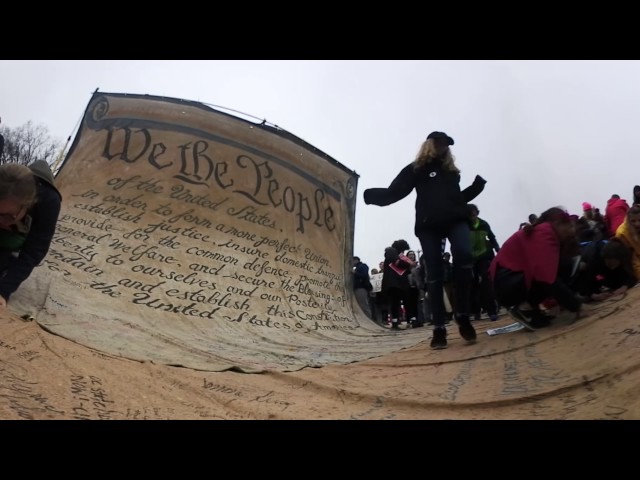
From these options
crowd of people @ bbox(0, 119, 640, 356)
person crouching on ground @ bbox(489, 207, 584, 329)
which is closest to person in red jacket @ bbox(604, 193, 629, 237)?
crowd of people @ bbox(0, 119, 640, 356)

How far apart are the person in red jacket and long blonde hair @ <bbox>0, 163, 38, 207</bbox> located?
14.1ft

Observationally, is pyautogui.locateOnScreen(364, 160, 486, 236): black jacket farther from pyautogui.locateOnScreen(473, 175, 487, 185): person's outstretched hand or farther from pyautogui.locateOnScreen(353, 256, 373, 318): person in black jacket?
pyautogui.locateOnScreen(353, 256, 373, 318): person in black jacket

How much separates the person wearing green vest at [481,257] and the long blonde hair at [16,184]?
125 inches

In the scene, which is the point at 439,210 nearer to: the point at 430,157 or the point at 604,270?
the point at 430,157

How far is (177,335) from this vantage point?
2.61 meters

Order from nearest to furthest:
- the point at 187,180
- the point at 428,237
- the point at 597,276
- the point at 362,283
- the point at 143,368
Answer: the point at 143,368 < the point at 428,237 < the point at 597,276 < the point at 187,180 < the point at 362,283

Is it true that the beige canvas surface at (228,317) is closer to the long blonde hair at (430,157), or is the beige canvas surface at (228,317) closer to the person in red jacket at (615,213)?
the long blonde hair at (430,157)

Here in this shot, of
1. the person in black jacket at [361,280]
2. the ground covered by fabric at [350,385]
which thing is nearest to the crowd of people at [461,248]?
the ground covered by fabric at [350,385]

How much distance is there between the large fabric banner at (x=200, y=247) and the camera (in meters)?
2.46

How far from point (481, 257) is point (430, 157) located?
6.29 feet

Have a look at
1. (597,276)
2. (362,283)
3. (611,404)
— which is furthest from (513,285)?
(362,283)

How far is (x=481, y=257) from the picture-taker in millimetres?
4188
